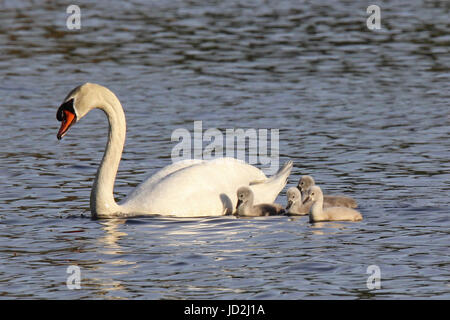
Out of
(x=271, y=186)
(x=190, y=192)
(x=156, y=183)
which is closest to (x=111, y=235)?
(x=156, y=183)

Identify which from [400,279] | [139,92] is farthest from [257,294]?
[139,92]

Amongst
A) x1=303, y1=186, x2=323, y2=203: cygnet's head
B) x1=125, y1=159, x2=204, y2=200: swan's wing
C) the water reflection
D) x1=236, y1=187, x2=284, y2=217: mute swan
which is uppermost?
x1=125, y1=159, x2=204, y2=200: swan's wing

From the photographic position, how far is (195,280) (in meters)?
10.1

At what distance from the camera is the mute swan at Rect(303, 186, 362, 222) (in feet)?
40.8

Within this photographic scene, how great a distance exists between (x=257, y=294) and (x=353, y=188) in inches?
187

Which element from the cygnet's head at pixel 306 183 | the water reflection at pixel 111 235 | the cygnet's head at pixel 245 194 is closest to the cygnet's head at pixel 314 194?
the cygnet's head at pixel 306 183

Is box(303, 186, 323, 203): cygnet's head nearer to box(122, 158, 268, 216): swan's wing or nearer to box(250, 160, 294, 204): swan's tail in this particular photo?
box(250, 160, 294, 204): swan's tail

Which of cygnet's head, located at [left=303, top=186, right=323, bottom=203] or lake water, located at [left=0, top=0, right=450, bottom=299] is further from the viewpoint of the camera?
cygnet's head, located at [left=303, top=186, right=323, bottom=203]

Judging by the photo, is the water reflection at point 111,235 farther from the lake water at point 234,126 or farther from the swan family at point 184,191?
the swan family at point 184,191

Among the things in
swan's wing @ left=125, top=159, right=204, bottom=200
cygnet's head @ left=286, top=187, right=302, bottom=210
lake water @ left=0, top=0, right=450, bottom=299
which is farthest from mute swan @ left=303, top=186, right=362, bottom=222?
swan's wing @ left=125, top=159, right=204, bottom=200

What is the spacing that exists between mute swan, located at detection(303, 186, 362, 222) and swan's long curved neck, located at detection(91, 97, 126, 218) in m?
2.37

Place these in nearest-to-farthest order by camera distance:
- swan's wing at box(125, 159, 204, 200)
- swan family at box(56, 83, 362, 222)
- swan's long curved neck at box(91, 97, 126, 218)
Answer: swan family at box(56, 83, 362, 222) → swan's long curved neck at box(91, 97, 126, 218) → swan's wing at box(125, 159, 204, 200)

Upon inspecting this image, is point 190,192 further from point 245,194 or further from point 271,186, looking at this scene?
point 271,186

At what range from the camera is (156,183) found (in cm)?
1288
